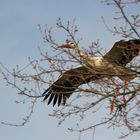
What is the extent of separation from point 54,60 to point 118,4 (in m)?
1.41

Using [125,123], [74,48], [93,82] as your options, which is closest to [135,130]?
[125,123]

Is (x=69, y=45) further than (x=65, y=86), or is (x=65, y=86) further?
(x=65, y=86)

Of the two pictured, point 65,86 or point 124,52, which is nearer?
point 124,52

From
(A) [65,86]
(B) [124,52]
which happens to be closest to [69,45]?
(B) [124,52]

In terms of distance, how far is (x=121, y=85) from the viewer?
29.7ft

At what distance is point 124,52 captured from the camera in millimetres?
9430

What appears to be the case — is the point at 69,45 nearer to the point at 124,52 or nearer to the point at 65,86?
the point at 124,52

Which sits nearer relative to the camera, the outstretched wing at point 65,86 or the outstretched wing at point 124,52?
the outstretched wing at point 124,52

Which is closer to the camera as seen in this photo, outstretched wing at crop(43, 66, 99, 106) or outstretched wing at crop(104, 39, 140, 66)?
outstretched wing at crop(104, 39, 140, 66)

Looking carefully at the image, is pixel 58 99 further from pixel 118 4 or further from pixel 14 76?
pixel 118 4

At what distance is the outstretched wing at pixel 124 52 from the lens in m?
8.87

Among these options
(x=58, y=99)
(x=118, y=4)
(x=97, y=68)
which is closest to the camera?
(x=118, y=4)

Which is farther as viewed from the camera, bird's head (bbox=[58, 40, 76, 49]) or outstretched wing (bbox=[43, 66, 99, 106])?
outstretched wing (bbox=[43, 66, 99, 106])

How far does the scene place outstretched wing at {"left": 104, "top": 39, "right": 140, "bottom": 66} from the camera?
8867 millimetres
